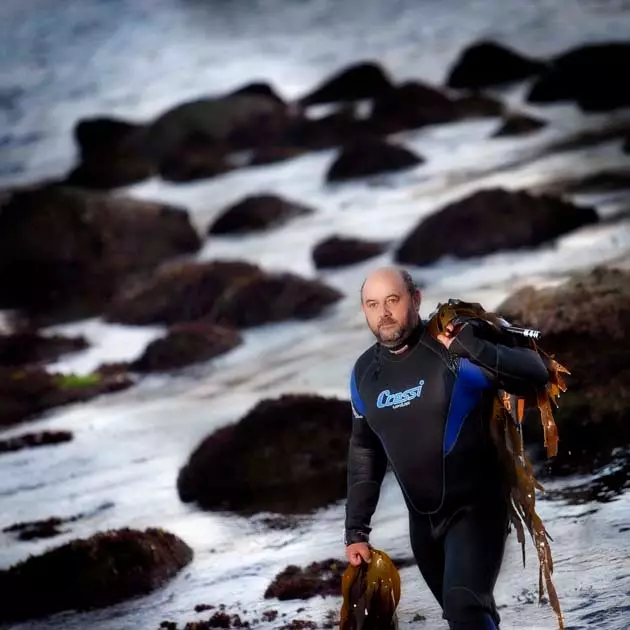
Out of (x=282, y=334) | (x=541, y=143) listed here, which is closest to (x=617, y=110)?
(x=541, y=143)

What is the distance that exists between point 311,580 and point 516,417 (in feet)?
13.5

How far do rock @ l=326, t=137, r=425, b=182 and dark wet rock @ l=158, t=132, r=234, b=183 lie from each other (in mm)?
3017

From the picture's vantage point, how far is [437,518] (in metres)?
4.82

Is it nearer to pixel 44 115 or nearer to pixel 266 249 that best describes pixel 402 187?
pixel 266 249

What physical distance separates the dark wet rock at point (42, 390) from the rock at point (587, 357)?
19.3 ft

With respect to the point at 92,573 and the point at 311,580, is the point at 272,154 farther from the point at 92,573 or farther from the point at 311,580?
the point at 311,580

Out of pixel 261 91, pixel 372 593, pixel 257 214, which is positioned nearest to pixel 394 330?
pixel 372 593

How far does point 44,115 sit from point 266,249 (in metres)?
7.30

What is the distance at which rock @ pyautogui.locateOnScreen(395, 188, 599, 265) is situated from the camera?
1777 cm

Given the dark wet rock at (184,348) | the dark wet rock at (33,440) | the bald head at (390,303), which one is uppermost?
the dark wet rock at (184,348)

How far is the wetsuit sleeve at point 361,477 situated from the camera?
5035mm

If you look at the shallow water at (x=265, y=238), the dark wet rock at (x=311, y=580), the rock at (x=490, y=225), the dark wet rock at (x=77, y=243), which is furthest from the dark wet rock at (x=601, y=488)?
the dark wet rock at (x=77, y=243)

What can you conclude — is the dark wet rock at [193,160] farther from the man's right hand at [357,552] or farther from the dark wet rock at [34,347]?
the man's right hand at [357,552]

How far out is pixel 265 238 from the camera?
71.2 ft
